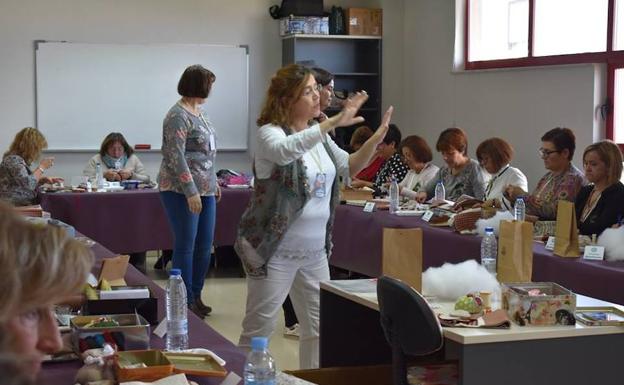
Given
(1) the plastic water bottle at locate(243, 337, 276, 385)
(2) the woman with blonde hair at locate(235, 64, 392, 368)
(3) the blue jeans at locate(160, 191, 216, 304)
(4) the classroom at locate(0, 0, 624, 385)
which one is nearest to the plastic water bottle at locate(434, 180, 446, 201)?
(4) the classroom at locate(0, 0, 624, 385)

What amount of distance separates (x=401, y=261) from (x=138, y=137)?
5.82 m

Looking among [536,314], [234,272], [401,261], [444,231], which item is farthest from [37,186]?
[536,314]

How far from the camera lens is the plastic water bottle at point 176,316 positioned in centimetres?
240

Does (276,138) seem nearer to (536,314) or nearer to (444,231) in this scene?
(536,314)

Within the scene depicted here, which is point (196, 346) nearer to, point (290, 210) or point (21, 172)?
point (290, 210)

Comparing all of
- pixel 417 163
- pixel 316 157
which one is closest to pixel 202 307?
pixel 417 163

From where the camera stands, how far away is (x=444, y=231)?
4.79 meters

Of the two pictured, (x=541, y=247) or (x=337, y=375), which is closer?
(x=337, y=375)

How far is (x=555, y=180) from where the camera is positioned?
16.5 feet

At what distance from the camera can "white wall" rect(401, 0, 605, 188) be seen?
261 inches

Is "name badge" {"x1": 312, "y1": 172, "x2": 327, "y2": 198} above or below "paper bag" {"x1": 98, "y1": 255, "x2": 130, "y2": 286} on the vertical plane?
above

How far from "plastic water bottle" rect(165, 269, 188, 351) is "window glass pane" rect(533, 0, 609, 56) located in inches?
186

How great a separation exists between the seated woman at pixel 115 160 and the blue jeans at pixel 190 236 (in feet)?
7.00

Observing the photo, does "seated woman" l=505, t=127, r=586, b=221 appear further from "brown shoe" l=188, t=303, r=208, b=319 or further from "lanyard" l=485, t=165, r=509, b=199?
"brown shoe" l=188, t=303, r=208, b=319
